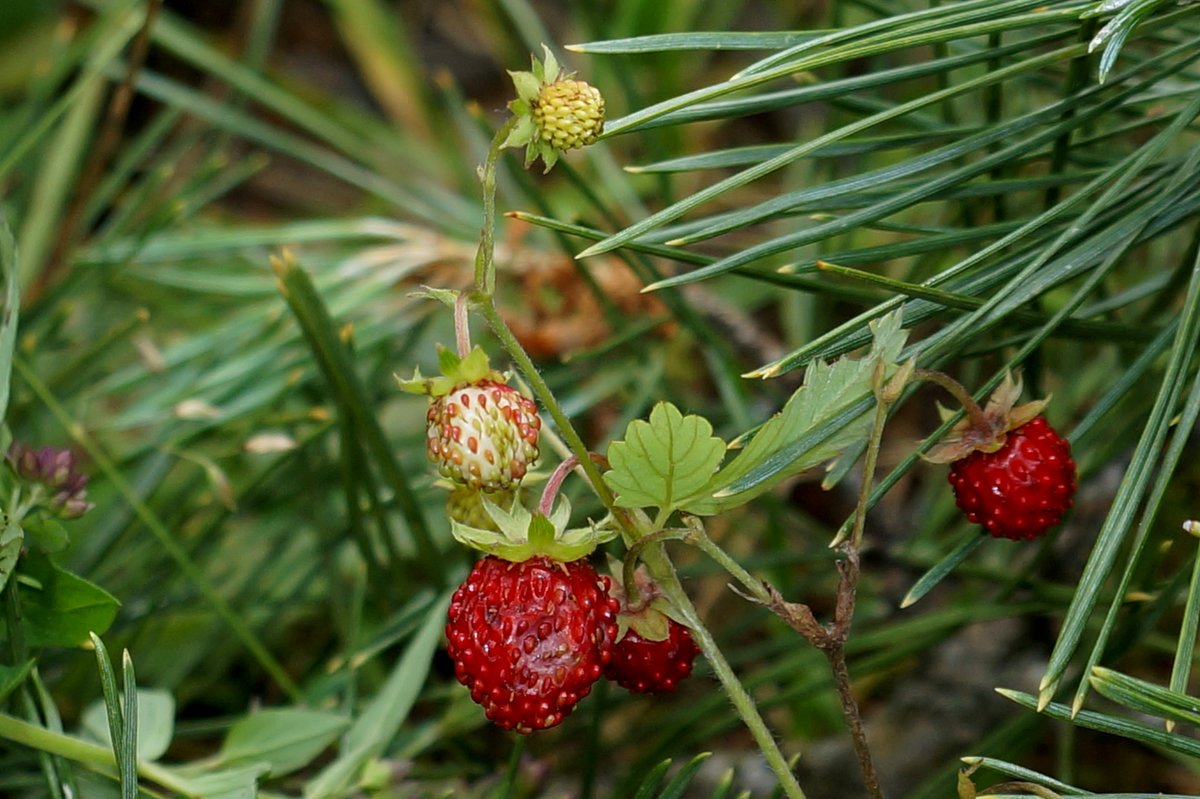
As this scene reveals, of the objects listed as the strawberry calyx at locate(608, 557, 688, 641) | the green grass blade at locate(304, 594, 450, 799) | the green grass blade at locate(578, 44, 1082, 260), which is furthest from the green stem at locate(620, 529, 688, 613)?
the green grass blade at locate(304, 594, 450, 799)

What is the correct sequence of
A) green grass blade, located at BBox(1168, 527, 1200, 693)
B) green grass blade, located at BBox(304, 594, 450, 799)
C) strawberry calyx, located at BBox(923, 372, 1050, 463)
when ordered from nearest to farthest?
green grass blade, located at BBox(1168, 527, 1200, 693)
strawberry calyx, located at BBox(923, 372, 1050, 463)
green grass blade, located at BBox(304, 594, 450, 799)

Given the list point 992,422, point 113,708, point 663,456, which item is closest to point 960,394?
point 992,422

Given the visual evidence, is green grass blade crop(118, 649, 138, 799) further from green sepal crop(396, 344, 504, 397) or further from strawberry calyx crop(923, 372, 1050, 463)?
strawberry calyx crop(923, 372, 1050, 463)

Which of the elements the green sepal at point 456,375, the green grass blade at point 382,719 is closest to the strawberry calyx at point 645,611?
the green sepal at point 456,375

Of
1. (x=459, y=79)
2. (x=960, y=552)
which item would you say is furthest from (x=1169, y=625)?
(x=459, y=79)

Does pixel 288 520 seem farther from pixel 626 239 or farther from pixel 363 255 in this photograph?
pixel 626 239

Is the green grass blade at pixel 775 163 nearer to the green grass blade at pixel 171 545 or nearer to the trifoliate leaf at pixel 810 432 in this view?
the trifoliate leaf at pixel 810 432

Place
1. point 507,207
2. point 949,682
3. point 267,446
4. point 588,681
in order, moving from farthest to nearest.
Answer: point 507,207
point 949,682
point 267,446
point 588,681
